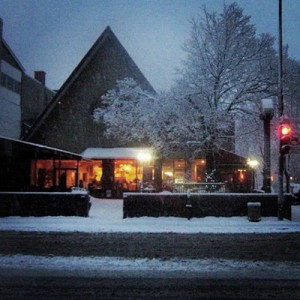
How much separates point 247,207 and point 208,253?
988 cm

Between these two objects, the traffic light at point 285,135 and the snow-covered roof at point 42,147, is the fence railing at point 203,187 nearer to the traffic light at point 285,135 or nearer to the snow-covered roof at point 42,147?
the traffic light at point 285,135

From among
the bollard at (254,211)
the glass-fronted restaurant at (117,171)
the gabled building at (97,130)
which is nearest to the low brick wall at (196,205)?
the bollard at (254,211)

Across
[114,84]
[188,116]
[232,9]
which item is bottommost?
[188,116]

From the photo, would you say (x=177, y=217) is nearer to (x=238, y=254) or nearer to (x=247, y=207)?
(x=247, y=207)

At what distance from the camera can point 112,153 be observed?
3519 centimetres

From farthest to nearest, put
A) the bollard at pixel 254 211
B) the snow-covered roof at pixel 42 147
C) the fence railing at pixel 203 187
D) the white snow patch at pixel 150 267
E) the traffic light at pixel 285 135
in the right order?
the fence railing at pixel 203 187, the snow-covered roof at pixel 42 147, the bollard at pixel 254 211, the traffic light at pixel 285 135, the white snow patch at pixel 150 267

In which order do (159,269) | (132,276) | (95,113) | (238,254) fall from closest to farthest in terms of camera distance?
1. (132,276)
2. (159,269)
3. (238,254)
4. (95,113)

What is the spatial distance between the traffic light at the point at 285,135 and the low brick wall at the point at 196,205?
268cm

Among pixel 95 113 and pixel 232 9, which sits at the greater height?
pixel 232 9

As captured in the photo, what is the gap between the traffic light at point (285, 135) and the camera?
68.4 ft

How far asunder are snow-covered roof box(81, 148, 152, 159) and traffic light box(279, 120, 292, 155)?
1432 centimetres

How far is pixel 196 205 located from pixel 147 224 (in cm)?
306

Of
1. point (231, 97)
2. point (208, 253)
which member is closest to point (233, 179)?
point (231, 97)

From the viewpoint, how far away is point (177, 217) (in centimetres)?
2219
